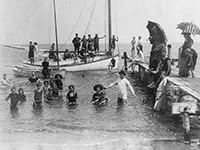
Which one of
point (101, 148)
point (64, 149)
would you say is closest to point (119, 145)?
point (101, 148)

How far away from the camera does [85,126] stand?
9844 millimetres

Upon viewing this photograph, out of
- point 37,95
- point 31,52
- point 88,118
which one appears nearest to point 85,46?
point 31,52

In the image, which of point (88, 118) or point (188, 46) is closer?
point (88, 118)

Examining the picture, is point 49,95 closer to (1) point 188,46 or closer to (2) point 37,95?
(2) point 37,95

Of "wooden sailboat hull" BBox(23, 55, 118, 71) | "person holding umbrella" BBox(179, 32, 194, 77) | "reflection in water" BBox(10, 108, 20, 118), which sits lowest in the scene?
"reflection in water" BBox(10, 108, 20, 118)

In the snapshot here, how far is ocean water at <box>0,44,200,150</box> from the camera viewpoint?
8.19 meters

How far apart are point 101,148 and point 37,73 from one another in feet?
54.1

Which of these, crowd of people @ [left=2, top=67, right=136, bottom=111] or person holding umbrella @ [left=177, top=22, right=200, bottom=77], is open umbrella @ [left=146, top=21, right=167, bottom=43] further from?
crowd of people @ [left=2, top=67, right=136, bottom=111]

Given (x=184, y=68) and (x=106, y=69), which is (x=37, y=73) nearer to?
(x=106, y=69)

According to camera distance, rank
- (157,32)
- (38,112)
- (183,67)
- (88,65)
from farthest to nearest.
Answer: (88,65) < (157,32) < (183,67) < (38,112)

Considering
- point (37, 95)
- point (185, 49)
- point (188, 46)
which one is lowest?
point (37, 95)

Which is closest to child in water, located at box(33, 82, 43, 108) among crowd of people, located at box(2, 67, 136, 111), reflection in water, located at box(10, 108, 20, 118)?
crowd of people, located at box(2, 67, 136, 111)

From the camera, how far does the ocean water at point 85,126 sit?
8188 mm

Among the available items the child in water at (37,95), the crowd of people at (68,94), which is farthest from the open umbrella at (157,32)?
the child in water at (37,95)
